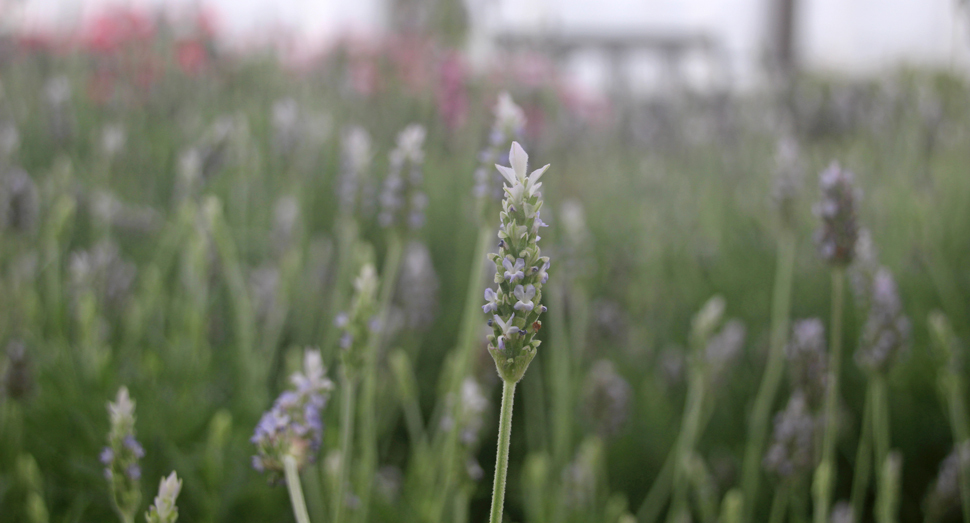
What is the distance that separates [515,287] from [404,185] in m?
0.49

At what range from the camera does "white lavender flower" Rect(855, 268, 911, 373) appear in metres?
0.97

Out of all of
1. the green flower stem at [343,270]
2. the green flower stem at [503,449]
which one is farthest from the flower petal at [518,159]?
the green flower stem at [343,270]

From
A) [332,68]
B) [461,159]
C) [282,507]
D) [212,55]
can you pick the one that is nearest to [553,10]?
[461,159]

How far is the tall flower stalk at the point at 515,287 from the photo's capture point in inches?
16.2

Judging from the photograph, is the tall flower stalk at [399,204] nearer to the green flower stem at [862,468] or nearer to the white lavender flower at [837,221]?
the white lavender flower at [837,221]

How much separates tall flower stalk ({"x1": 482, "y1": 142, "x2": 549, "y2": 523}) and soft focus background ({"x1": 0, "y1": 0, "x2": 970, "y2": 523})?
0.35 m

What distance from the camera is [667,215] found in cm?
276

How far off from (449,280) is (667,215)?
92 cm

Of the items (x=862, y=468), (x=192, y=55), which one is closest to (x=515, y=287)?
(x=862, y=468)

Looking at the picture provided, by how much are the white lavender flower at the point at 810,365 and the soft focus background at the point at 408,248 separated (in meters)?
0.20

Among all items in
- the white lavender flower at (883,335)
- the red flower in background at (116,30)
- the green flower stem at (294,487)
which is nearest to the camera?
the green flower stem at (294,487)

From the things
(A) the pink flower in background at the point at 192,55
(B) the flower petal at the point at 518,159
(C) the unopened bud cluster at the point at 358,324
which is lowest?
(C) the unopened bud cluster at the point at 358,324

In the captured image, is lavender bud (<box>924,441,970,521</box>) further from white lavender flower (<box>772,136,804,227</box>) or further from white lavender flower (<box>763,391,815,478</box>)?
→ white lavender flower (<box>772,136,804,227</box>)

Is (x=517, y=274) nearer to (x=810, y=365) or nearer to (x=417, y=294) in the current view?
(x=810, y=365)
